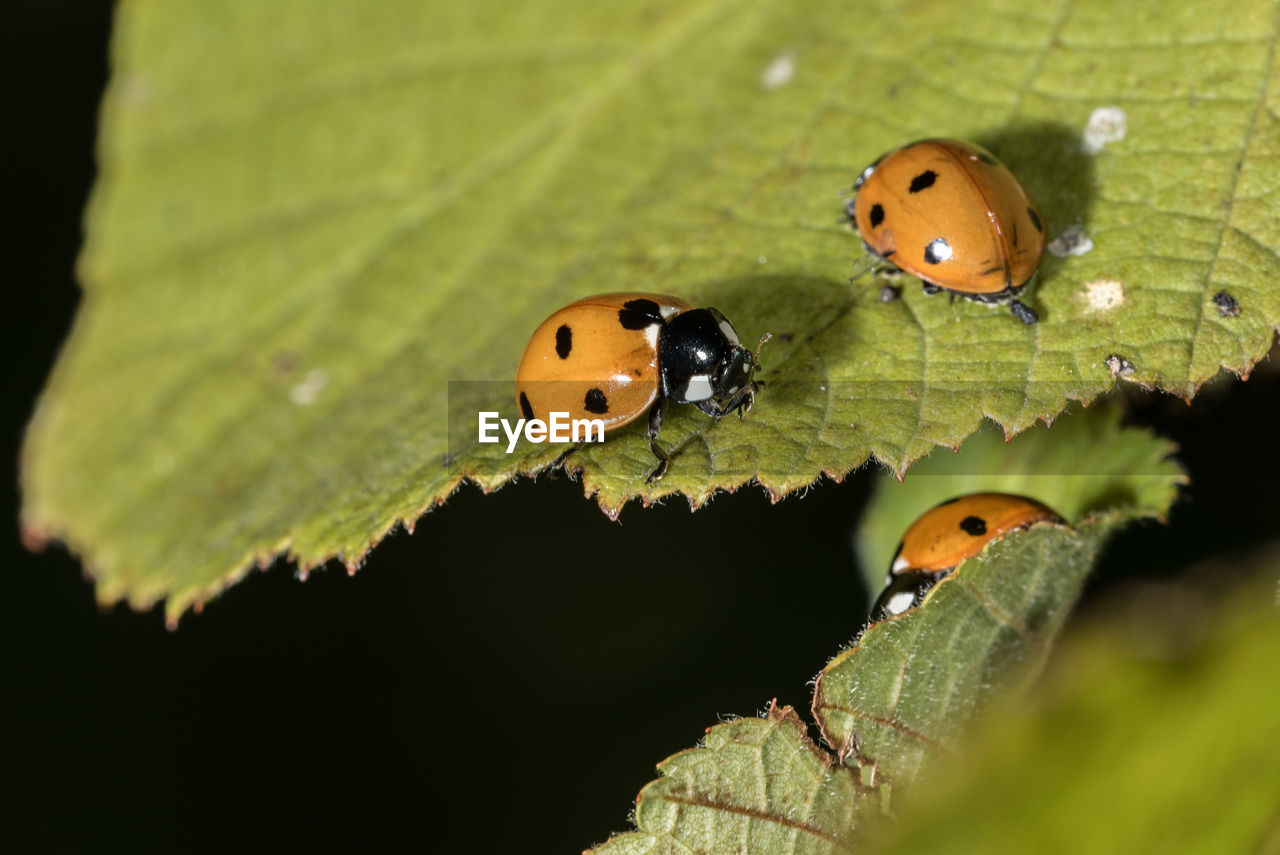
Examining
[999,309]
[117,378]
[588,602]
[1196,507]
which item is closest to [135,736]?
[117,378]

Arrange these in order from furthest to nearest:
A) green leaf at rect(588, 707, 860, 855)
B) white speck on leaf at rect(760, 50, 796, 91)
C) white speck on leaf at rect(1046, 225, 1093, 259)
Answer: white speck on leaf at rect(760, 50, 796, 91) < white speck on leaf at rect(1046, 225, 1093, 259) < green leaf at rect(588, 707, 860, 855)

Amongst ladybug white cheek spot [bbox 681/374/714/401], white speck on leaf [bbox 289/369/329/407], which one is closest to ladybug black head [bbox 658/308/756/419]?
ladybug white cheek spot [bbox 681/374/714/401]

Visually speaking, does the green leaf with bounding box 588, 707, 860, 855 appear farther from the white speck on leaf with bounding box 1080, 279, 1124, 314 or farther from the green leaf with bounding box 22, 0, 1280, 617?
the white speck on leaf with bounding box 1080, 279, 1124, 314

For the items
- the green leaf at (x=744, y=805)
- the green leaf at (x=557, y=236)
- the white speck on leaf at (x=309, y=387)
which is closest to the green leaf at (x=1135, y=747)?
the green leaf at (x=744, y=805)

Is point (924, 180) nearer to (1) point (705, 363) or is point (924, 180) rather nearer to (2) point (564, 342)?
(1) point (705, 363)

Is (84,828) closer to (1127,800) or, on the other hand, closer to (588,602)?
(588,602)

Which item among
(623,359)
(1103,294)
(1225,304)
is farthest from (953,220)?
(623,359)

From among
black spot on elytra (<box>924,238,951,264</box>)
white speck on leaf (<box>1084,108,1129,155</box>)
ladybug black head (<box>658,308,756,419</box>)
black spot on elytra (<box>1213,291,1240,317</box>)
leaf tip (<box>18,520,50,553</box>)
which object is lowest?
leaf tip (<box>18,520,50,553</box>)
